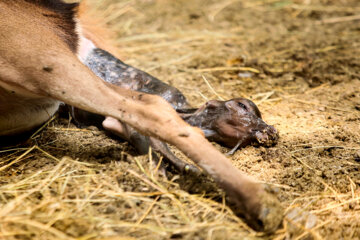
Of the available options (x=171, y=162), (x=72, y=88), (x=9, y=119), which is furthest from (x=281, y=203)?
(x=9, y=119)

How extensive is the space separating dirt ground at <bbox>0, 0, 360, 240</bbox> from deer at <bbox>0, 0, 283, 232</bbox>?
0.38 feet

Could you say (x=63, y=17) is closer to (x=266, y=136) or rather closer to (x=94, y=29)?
(x=94, y=29)

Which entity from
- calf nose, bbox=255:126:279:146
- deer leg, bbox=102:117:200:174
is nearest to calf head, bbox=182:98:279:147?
calf nose, bbox=255:126:279:146

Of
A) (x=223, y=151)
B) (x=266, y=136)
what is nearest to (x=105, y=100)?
(x=223, y=151)

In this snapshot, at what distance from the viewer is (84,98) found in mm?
1871

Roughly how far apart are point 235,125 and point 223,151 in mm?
167

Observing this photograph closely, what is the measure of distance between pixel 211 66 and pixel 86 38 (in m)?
1.26

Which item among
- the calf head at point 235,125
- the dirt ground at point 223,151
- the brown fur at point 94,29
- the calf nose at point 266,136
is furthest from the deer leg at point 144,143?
the brown fur at point 94,29

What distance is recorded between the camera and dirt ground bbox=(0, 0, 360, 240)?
1.61m

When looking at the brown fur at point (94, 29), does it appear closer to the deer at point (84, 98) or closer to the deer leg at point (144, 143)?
the deer at point (84, 98)

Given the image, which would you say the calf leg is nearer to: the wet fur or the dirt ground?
the dirt ground

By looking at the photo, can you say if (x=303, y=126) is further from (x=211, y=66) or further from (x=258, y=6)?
(x=258, y=6)

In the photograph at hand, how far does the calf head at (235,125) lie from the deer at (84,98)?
463 millimetres

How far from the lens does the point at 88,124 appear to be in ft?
8.11
